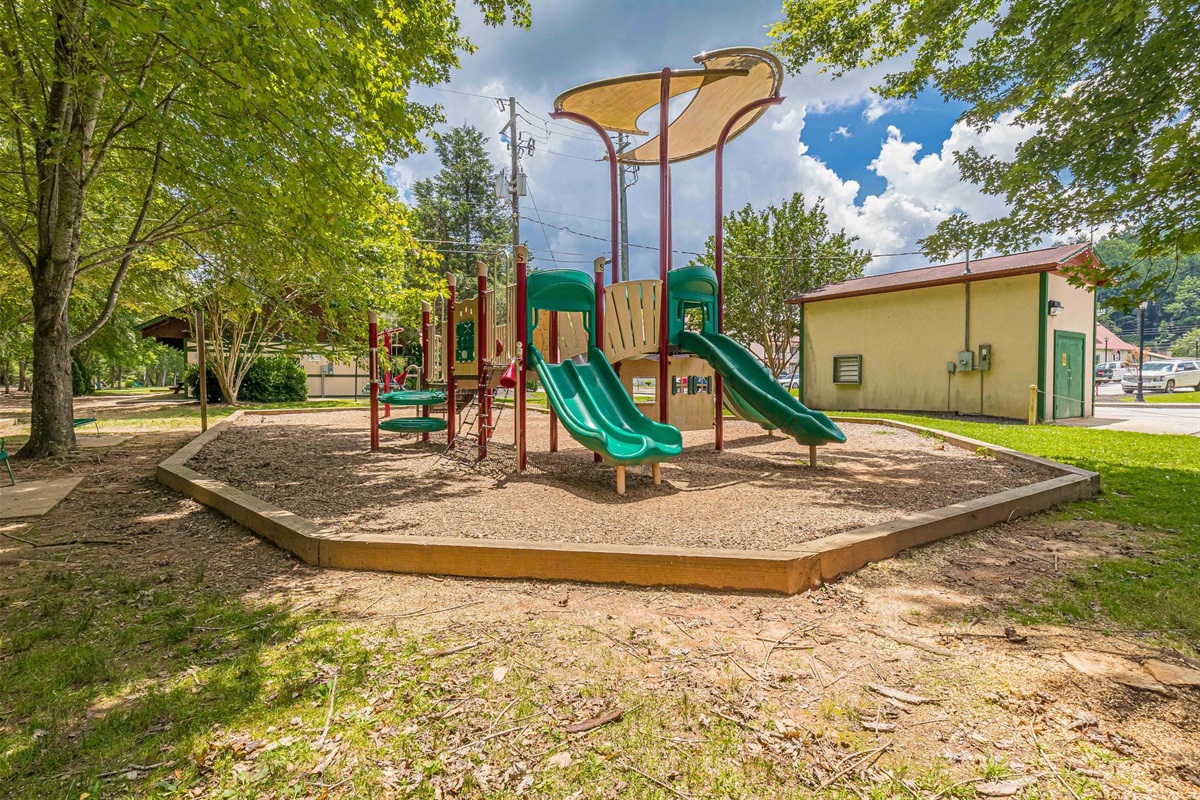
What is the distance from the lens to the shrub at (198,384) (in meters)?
18.9

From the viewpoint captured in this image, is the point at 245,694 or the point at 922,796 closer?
the point at 922,796

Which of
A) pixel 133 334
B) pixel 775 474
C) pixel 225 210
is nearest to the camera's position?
pixel 775 474

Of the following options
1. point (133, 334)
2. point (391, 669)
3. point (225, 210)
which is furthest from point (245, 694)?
point (133, 334)

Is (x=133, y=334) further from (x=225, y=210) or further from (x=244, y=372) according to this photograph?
(x=225, y=210)

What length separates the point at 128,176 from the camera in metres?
8.61

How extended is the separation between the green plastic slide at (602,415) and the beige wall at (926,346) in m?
11.5

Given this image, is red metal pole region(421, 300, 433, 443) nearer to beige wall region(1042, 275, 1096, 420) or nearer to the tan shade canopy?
the tan shade canopy

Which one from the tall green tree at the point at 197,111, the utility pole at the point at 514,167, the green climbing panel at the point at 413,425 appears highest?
the utility pole at the point at 514,167

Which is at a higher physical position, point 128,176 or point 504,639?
point 128,176

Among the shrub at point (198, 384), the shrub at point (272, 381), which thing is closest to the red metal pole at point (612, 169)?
the shrub at point (272, 381)

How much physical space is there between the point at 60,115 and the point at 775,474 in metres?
9.27

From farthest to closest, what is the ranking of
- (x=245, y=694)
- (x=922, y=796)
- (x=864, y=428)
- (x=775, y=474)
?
(x=864, y=428) < (x=775, y=474) < (x=245, y=694) < (x=922, y=796)

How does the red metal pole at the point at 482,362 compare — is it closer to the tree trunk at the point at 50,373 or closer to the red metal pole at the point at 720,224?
the red metal pole at the point at 720,224

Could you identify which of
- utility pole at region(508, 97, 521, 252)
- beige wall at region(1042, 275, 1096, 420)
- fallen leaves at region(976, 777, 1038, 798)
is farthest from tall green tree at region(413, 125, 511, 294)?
fallen leaves at region(976, 777, 1038, 798)
